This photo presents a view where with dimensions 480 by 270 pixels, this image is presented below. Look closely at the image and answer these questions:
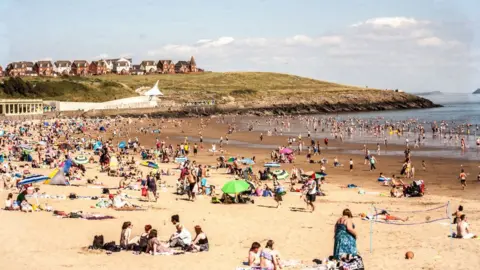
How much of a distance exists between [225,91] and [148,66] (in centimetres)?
4407

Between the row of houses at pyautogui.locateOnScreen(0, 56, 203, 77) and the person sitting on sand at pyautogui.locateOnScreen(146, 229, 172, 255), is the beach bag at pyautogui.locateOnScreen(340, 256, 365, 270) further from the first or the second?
the row of houses at pyautogui.locateOnScreen(0, 56, 203, 77)

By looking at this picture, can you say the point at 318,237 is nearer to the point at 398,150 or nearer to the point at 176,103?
the point at 398,150

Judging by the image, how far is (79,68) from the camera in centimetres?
16200

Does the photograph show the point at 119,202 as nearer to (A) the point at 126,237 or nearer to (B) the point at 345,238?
(A) the point at 126,237

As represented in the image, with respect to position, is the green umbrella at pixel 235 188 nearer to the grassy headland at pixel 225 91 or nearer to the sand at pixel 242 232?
the sand at pixel 242 232

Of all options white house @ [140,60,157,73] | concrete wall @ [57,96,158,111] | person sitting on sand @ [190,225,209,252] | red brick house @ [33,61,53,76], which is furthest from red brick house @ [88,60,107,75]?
person sitting on sand @ [190,225,209,252]

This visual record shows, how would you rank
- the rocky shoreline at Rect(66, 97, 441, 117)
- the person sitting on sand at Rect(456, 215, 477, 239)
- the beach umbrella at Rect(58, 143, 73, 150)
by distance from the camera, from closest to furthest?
the person sitting on sand at Rect(456, 215, 477, 239)
the beach umbrella at Rect(58, 143, 73, 150)
the rocky shoreline at Rect(66, 97, 441, 117)

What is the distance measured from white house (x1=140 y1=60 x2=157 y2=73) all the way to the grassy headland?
32.3 ft

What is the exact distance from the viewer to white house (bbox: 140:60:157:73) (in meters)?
176

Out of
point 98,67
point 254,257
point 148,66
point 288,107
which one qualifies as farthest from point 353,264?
point 148,66

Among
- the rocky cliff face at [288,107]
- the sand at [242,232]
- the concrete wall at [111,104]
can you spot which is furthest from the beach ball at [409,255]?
the concrete wall at [111,104]

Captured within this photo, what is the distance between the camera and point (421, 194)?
883 inches

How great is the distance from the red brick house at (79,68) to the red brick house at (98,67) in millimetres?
1441

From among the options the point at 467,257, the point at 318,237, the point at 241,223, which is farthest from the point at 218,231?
the point at 467,257
